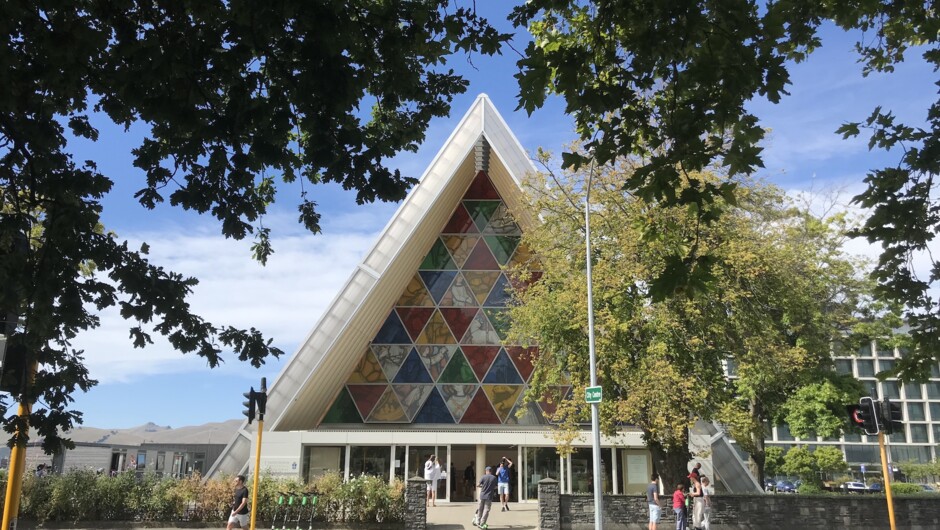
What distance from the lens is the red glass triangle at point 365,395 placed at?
2577 centimetres

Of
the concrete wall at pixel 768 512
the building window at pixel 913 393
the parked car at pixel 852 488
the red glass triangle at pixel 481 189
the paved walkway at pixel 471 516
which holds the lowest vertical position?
the parked car at pixel 852 488

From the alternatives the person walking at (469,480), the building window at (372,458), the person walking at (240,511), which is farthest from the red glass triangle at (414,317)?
the person walking at (240,511)

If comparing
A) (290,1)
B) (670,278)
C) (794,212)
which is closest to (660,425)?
(670,278)

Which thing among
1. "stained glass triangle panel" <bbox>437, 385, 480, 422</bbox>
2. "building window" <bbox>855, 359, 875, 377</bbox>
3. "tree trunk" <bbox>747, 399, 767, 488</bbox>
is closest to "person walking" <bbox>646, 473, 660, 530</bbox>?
"stained glass triangle panel" <bbox>437, 385, 480, 422</bbox>

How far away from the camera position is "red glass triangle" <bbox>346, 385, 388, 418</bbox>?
84.5 feet

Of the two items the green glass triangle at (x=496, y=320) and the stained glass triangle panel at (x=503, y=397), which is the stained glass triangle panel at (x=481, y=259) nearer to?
the green glass triangle at (x=496, y=320)

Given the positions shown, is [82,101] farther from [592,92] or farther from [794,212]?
[794,212]

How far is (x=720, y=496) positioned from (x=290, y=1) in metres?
16.0

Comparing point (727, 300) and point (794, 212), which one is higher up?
point (794, 212)

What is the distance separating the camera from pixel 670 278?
5137mm

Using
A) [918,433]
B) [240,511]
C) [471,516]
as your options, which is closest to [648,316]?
[471,516]

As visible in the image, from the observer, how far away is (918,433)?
7962 cm

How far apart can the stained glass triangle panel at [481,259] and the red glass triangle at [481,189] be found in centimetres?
196

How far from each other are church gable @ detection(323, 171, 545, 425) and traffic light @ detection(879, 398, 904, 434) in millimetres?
13162
